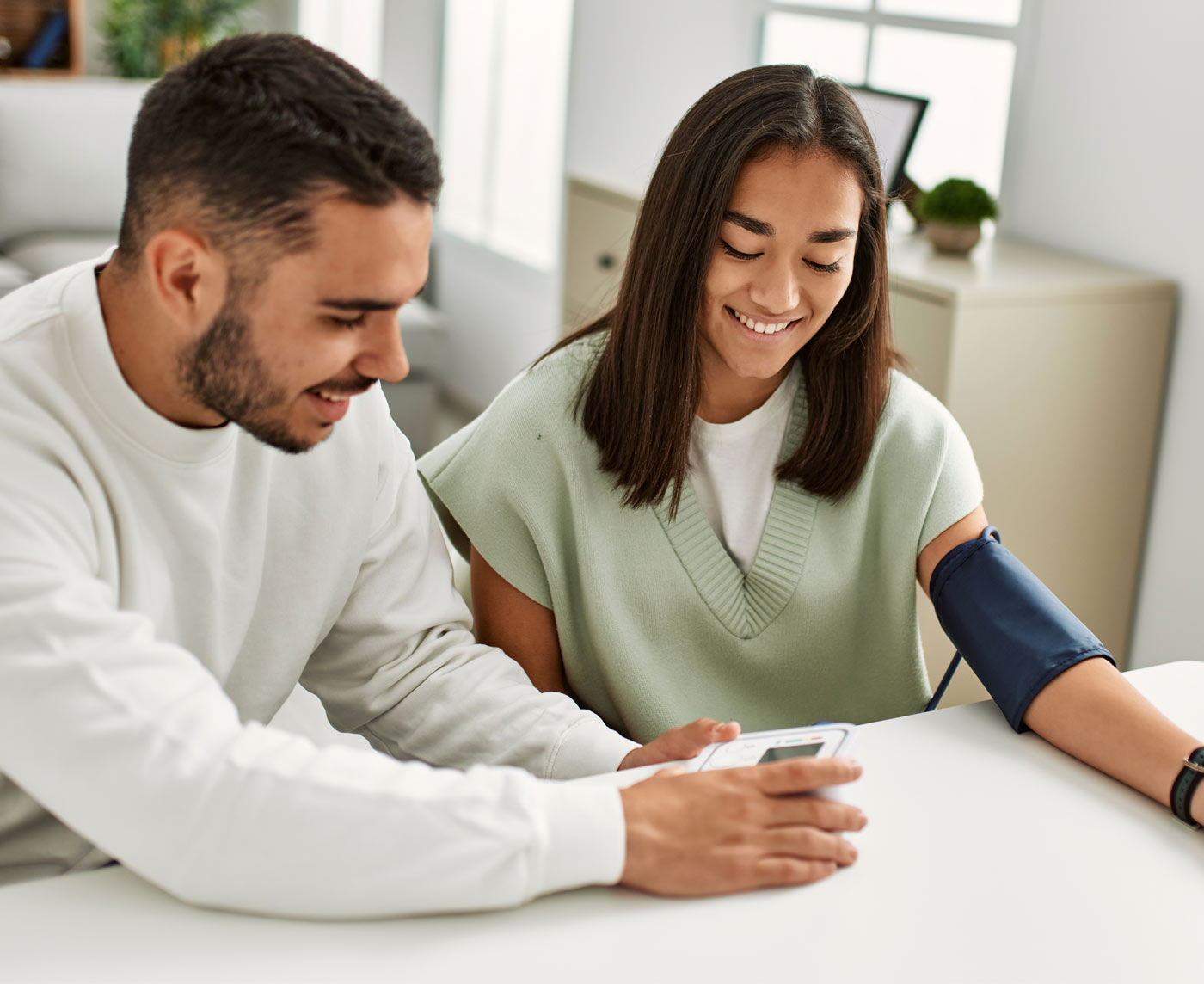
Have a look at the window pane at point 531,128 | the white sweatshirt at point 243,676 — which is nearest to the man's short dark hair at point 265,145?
the white sweatshirt at point 243,676

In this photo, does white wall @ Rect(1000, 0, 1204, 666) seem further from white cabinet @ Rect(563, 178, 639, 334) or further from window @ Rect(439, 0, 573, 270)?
window @ Rect(439, 0, 573, 270)

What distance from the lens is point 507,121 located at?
4.43 m

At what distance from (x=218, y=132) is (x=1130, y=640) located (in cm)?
215

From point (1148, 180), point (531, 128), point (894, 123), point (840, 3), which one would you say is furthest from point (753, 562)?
point (531, 128)

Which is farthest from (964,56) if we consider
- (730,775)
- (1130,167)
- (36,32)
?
(36,32)

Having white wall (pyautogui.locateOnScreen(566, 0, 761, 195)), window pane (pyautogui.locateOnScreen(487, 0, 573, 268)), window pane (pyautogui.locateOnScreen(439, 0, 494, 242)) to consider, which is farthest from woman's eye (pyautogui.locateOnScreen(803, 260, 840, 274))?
window pane (pyautogui.locateOnScreen(439, 0, 494, 242))

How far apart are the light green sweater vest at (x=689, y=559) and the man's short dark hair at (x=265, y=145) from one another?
1.67ft

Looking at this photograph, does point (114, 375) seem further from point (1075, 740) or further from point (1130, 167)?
point (1130, 167)

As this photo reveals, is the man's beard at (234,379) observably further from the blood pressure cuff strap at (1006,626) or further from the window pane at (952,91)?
the window pane at (952,91)

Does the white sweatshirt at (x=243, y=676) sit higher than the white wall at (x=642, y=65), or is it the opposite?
the white wall at (x=642, y=65)

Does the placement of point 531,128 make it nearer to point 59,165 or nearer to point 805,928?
point 59,165

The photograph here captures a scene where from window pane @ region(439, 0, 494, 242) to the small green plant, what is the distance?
2.30 meters

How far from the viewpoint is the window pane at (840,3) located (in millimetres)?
3158

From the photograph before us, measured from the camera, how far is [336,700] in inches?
51.8
